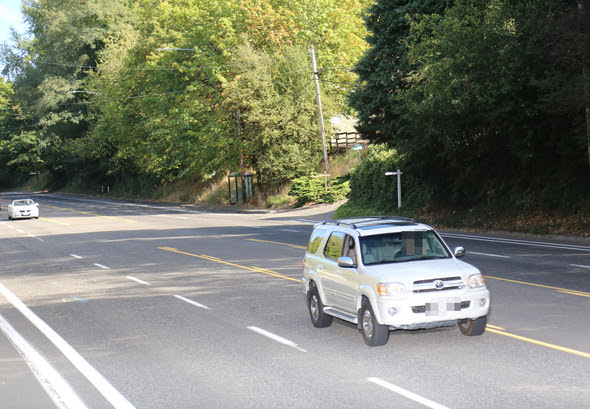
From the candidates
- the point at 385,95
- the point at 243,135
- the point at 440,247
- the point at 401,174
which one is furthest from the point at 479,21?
the point at 243,135

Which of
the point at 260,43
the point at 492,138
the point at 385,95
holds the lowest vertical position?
the point at 492,138

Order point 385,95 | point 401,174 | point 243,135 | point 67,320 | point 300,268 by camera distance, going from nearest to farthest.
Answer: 1. point 67,320
2. point 300,268
3. point 385,95
4. point 401,174
5. point 243,135

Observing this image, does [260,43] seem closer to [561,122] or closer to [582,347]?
[561,122]

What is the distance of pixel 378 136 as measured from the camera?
117 ft

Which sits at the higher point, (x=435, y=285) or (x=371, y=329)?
(x=435, y=285)

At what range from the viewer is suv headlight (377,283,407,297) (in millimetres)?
9516

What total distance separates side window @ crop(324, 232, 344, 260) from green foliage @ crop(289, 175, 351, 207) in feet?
115

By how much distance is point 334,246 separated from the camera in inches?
448

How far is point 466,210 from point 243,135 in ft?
80.7

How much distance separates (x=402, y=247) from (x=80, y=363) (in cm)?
486

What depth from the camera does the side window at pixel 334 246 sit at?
11.2m

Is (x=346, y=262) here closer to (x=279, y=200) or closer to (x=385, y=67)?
(x=385, y=67)

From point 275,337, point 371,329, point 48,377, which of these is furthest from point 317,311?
point 48,377

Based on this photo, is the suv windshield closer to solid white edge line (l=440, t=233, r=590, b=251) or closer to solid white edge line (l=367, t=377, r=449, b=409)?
solid white edge line (l=367, t=377, r=449, b=409)
